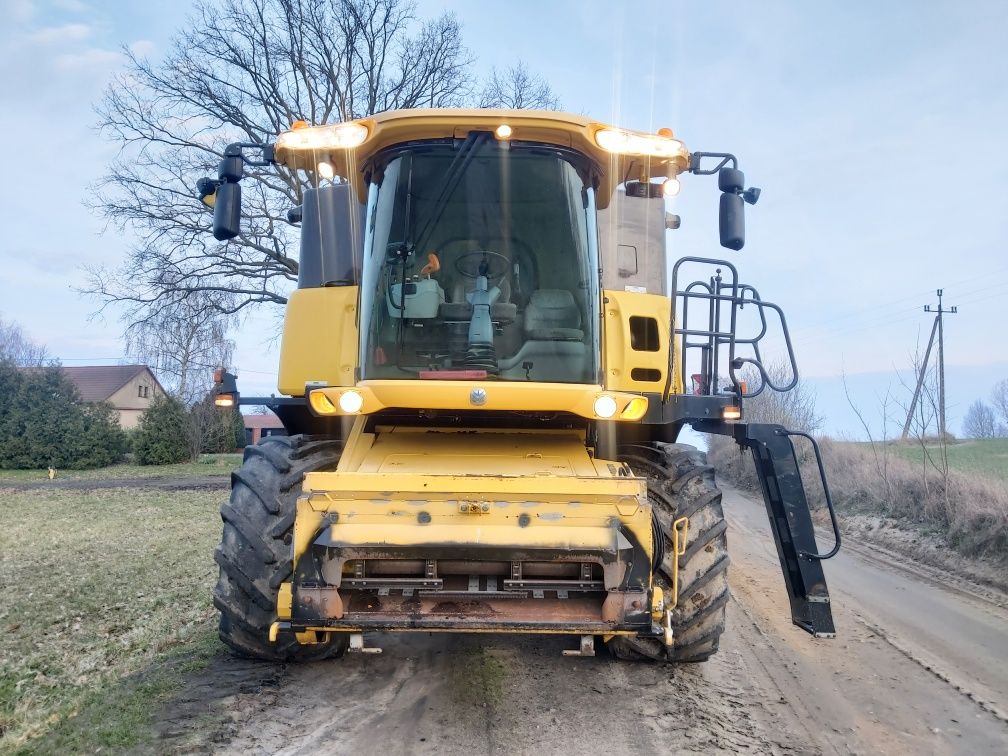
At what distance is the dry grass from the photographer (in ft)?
29.3

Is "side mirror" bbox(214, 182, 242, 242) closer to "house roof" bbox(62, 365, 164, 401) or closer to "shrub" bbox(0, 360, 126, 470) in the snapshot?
"shrub" bbox(0, 360, 126, 470)

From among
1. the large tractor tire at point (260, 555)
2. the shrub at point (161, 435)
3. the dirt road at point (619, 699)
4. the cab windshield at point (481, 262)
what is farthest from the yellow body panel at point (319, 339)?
the shrub at point (161, 435)

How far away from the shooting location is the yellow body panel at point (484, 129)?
4184mm

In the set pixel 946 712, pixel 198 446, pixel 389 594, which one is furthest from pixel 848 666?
pixel 198 446

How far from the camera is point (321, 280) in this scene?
16.1 ft

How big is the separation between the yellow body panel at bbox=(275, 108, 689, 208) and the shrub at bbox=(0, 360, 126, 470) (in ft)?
94.1

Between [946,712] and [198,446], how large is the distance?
2988 centimetres

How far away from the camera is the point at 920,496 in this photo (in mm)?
11172

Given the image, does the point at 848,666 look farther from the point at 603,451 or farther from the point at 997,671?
the point at 603,451

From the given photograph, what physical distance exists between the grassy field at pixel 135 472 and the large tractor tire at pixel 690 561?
2109 centimetres

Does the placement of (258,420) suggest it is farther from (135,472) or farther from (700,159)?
(700,159)

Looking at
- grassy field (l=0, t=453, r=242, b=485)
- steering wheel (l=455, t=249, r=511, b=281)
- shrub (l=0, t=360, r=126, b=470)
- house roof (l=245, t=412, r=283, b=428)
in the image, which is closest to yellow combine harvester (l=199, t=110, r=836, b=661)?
steering wheel (l=455, t=249, r=511, b=281)

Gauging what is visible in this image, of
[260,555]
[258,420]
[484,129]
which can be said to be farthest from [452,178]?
[258,420]

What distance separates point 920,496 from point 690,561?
8828mm
